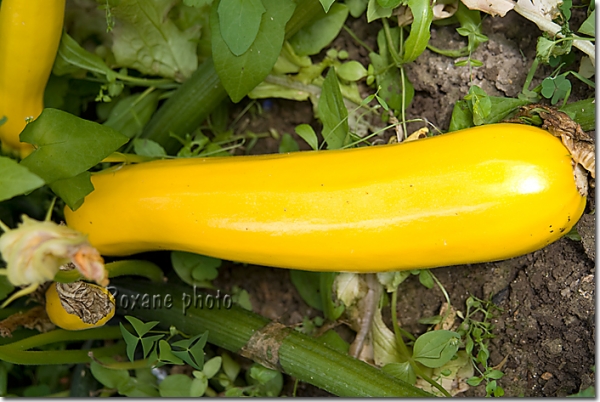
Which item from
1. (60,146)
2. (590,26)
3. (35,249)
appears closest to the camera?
(35,249)

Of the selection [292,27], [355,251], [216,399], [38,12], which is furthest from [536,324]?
[38,12]

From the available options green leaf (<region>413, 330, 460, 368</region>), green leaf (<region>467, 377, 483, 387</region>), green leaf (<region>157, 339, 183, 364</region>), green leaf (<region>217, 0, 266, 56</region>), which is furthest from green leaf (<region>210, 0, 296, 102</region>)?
green leaf (<region>467, 377, 483, 387</region>)

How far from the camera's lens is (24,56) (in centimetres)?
137

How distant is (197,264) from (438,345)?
27.4 inches

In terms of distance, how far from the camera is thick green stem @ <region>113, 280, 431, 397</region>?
1.34 m

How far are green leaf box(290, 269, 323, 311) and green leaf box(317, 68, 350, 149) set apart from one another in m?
0.39

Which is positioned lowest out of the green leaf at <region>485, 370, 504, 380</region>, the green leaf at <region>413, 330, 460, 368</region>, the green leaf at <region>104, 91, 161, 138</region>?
the green leaf at <region>485, 370, 504, 380</region>

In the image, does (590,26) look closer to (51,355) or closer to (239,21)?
(239,21)

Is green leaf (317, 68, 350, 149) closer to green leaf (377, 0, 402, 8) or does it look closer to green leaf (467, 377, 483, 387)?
green leaf (377, 0, 402, 8)

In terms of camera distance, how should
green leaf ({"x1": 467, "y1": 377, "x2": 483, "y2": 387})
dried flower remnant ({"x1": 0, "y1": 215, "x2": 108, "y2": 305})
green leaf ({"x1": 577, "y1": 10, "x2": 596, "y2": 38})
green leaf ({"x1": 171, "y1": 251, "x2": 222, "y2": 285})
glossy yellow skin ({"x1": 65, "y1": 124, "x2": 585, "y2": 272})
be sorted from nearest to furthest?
dried flower remnant ({"x1": 0, "y1": 215, "x2": 108, "y2": 305}) → glossy yellow skin ({"x1": 65, "y1": 124, "x2": 585, "y2": 272}) → green leaf ({"x1": 577, "y1": 10, "x2": 596, "y2": 38}) → green leaf ({"x1": 467, "y1": 377, "x2": 483, "y2": 387}) → green leaf ({"x1": 171, "y1": 251, "x2": 222, "y2": 285})

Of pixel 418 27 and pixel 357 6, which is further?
pixel 357 6

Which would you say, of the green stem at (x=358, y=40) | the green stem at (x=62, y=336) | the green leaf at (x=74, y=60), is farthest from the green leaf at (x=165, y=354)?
the green stem at (x=358, y=40)

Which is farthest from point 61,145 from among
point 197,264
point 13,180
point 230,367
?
point 230,367

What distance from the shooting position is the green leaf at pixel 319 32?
1.53 meters
